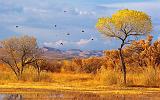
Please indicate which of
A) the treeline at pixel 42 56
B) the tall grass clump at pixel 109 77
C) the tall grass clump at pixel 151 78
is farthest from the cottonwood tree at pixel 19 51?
the tall grass clump at pixel 151 78

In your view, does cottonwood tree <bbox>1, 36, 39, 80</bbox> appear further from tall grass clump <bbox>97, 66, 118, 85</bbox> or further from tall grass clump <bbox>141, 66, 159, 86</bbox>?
tall grass clump <bbox>141, 66, 159, 86</bbox>

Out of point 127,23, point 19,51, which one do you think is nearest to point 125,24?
point 127,23

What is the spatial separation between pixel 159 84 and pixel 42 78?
16.7 m

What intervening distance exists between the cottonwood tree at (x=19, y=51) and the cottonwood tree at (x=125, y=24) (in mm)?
15154

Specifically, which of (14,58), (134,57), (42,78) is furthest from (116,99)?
(134,57)

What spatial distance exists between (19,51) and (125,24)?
60.6 feet

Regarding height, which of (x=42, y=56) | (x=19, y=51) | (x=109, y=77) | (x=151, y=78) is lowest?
(x=151, y=78)

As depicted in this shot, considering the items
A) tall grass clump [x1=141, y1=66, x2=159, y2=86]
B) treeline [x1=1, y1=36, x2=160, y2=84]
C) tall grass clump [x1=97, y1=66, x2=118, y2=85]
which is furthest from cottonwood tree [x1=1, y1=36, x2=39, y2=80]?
tall grass clump [x1=141, y1=66, x2=159, y2=86]

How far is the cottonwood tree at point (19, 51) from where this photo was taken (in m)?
61.3

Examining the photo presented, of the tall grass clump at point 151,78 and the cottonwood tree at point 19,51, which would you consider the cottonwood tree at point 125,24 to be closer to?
the tall grass clump at point 151,78

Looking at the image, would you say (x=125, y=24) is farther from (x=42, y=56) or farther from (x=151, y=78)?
(x=42, y=56)

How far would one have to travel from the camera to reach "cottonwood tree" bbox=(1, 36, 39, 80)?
201 ft

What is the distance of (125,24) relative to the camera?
1908 inches

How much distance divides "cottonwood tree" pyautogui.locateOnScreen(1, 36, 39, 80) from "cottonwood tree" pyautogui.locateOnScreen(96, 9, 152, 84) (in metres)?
15.2
